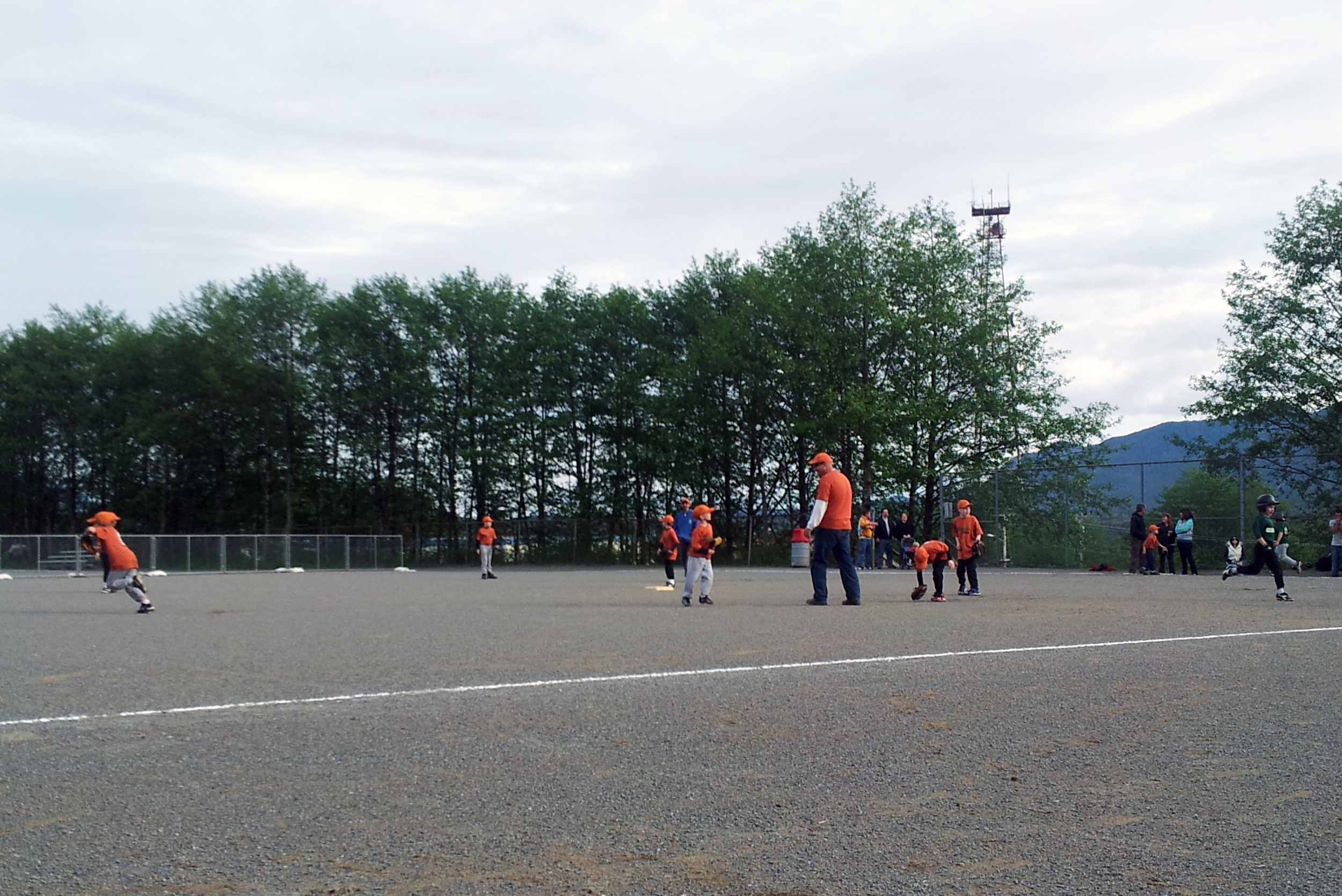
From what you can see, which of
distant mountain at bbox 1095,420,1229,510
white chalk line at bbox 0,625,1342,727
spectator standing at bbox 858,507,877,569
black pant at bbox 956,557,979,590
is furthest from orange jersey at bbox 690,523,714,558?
distant mountain at bbox 1095,420,1229,510

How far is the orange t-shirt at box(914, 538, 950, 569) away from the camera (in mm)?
19328

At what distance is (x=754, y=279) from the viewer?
53.4 meters

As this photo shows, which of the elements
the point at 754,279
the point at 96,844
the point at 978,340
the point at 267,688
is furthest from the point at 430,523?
the point at 96,844

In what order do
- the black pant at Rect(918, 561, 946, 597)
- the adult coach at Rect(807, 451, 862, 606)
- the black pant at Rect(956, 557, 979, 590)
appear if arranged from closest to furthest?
the adult coach at Rect(807, 451, 862, 606)
the black pant at Rect(918, 561, 946, 597)
the black pant at Rect(956, 557, 979, 590)

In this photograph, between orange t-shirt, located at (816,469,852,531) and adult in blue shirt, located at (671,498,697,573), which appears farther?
adult in blue shirt, located at (671,498,697,573)

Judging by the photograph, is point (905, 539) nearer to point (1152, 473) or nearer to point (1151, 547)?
point (1152, 473)

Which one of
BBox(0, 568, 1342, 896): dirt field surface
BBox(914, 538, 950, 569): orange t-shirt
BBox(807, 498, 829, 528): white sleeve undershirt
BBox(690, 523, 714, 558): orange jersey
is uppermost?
BBox(807, 498, 829, 528): white sleeve undershirt

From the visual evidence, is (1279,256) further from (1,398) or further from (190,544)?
(1,398)

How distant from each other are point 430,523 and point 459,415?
19.2 feet

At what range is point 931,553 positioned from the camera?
19.9 metres

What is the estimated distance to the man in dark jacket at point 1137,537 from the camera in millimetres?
33906

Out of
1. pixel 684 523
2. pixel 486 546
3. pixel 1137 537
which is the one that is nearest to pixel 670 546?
pixel 684 523

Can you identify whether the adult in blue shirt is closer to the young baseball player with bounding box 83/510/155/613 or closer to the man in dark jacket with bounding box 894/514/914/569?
the young baseball player with bounding box 83/510/155/613

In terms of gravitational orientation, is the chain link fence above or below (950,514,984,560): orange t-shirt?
below
